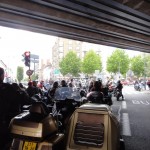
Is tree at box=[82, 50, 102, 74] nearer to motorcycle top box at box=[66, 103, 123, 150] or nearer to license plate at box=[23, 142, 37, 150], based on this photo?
motorcycle top box at box=[66, 103, 123, 150]

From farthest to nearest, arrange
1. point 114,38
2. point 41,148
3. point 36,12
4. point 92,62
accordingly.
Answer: point 92,62 → point 114,38 → point 36,12 → point 41,148

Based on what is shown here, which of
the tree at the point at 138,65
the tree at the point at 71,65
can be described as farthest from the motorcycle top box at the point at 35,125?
the tree at the point at 138,65

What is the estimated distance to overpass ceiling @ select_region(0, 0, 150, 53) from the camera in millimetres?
10570

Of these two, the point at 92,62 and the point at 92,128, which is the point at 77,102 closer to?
the point at 92,128

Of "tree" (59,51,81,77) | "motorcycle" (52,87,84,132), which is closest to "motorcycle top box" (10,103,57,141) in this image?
"motorcycle" (52,87,84,132)

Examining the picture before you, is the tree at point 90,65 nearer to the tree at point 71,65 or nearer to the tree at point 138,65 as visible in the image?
the tree at point 71,65

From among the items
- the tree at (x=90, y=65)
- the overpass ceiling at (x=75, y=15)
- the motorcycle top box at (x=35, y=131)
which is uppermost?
the tree at (x=90, y=65)

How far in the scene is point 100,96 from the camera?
29.1 ft

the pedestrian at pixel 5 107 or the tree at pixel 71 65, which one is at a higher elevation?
the tree at pixel 71 65

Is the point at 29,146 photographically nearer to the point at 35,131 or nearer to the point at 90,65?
the point at 35,131

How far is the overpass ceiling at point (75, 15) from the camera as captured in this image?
10570mm

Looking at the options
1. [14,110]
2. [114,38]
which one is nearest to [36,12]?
[14,110]

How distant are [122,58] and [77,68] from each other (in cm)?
1644

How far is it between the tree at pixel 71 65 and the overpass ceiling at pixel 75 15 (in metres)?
81.3
